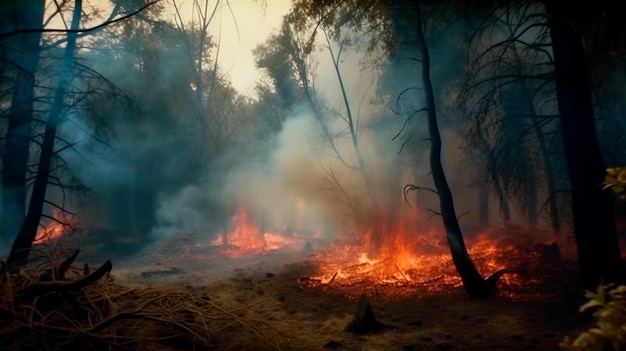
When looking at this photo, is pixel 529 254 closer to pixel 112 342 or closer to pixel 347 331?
pixel 347 331

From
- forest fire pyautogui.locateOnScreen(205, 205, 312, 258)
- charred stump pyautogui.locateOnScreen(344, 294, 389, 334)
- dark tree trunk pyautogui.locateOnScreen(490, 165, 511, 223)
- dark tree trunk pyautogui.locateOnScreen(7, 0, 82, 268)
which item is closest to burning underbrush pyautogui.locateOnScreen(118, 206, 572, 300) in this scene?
forest fire pyautogui.locateOnScreen(205, 205, 312, 258)

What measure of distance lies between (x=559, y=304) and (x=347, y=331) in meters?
4.29

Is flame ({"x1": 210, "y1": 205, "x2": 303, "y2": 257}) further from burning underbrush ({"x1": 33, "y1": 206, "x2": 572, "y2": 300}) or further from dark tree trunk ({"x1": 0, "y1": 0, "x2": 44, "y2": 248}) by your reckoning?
dark tree trunk ({"x1": 0, "y1": 0, "x2": 44, "y2": 248})

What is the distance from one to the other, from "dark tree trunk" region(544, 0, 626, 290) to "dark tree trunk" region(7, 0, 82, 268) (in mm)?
10866

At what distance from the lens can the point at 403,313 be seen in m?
7.25

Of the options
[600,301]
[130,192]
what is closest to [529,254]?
[600,301]

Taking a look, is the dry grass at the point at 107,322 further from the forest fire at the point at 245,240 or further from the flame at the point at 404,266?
the forest fire at the point at 245,240

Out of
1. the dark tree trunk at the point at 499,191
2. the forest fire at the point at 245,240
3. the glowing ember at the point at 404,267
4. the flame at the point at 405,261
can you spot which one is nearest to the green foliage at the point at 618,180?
the flame at the point at 405,261

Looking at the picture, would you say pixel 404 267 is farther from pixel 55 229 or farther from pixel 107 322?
pixel 55 229

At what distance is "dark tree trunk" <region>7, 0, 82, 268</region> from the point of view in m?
7.66

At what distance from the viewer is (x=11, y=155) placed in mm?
9633

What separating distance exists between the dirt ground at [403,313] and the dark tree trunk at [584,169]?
81cm

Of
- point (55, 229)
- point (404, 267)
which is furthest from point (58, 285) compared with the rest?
point (55, 229)

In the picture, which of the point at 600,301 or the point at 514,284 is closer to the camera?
the point at 600,301
